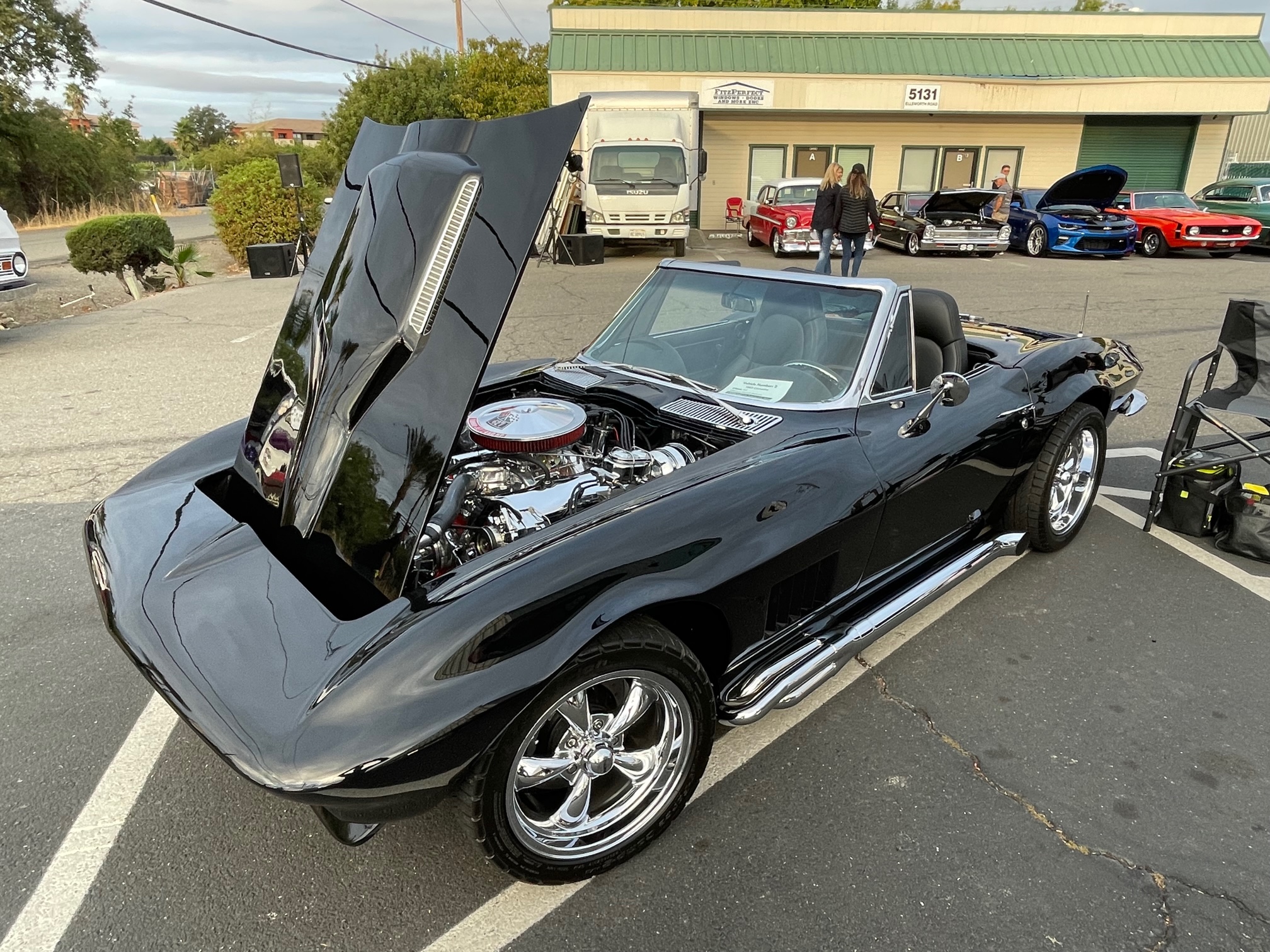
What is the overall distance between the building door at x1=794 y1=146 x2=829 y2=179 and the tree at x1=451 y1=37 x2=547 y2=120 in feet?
55.1

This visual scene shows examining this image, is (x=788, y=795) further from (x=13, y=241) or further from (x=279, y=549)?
(x=13, y=241)

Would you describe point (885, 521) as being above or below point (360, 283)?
below

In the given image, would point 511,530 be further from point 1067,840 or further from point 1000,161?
point 1000,161

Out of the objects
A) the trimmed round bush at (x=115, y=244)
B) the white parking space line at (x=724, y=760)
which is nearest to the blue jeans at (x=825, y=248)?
the white parking space line at (x=724, y=760)

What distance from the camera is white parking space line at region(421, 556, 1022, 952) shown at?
2062mm

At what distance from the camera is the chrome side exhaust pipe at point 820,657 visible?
244 cm

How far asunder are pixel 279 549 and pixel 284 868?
0.93 m

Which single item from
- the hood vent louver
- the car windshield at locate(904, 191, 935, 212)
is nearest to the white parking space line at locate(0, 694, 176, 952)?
the hood vent louver

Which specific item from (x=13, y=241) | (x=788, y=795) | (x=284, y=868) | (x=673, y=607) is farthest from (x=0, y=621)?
(x=13, y=241)

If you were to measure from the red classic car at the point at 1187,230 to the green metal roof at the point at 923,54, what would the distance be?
734cm

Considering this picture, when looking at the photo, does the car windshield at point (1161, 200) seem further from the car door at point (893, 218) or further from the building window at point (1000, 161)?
the building window at point (1000, 161)

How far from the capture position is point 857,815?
245 cm

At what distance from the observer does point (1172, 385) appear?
704 cm

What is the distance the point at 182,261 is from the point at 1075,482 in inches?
583
